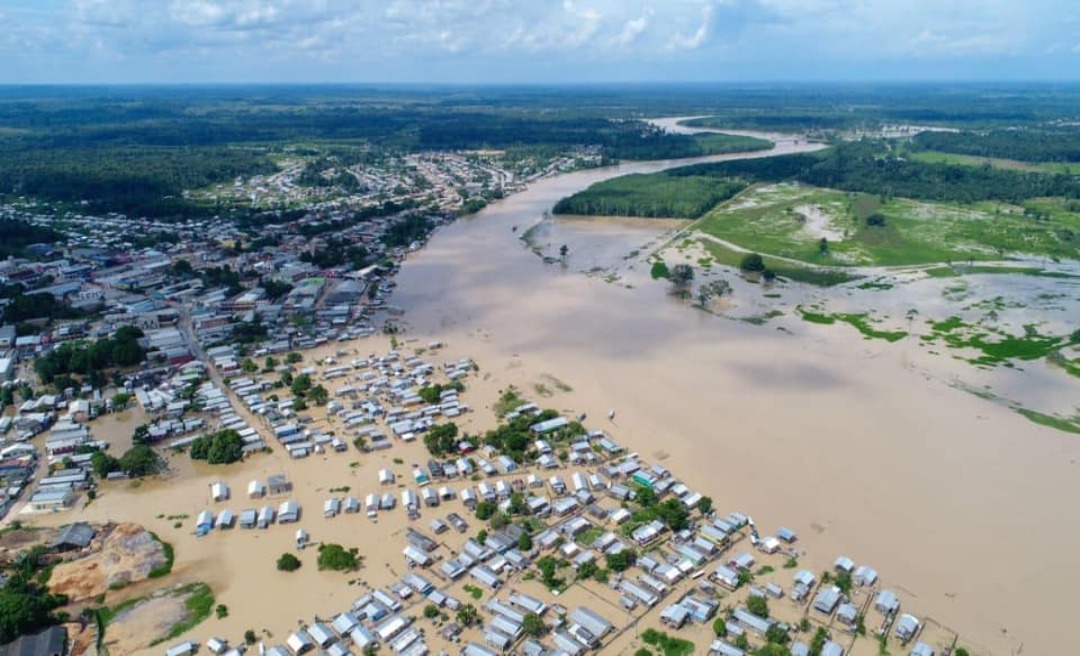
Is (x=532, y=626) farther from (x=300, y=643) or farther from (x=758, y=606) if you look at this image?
(x=758, y=606)

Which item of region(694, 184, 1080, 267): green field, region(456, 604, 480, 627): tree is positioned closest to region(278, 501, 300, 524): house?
region(456, 604, 480, 627): tree

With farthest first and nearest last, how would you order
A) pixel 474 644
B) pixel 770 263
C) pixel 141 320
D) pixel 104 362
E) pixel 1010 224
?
pixel 1010 224 < pixel 770 263 < pixel 141 320 < pixel 104 362 < pixel 474 644

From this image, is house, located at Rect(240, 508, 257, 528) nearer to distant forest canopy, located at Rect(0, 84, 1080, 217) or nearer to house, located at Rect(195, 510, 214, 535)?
house, located at Rect(195, 510, 214, 535)

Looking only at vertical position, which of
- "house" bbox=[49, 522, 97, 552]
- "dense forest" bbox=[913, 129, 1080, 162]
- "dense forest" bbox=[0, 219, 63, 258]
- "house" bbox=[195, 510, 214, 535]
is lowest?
"house" bbox=[195, 510, 214, 535]

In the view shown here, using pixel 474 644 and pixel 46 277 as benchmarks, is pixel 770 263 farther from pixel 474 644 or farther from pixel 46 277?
pixel 46 277

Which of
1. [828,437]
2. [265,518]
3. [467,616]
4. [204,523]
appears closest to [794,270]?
[828,437]

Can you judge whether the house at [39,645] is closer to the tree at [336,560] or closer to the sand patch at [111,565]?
the sand patch at [111,565]

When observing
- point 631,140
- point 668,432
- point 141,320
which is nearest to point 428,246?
point 141,320
